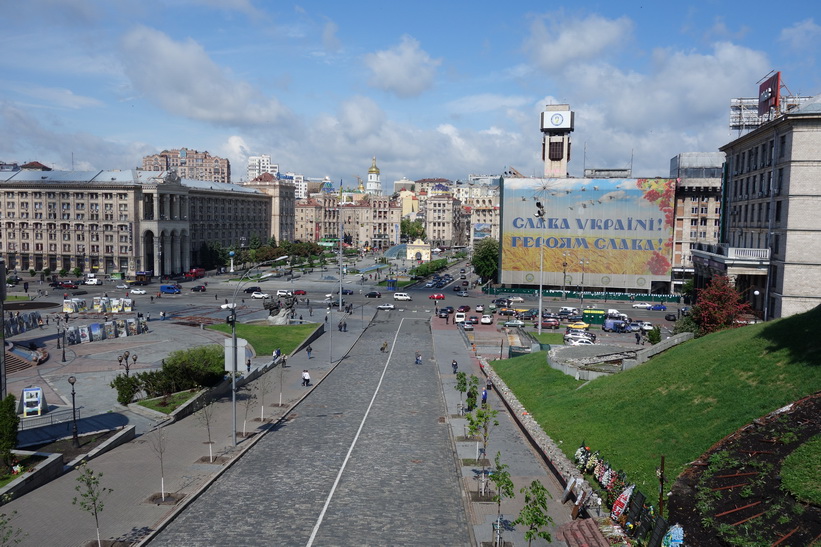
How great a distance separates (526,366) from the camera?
4341 cm

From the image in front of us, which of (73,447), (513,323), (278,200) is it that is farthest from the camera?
(278,200)

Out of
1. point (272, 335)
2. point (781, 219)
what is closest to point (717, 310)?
point (781, 219)

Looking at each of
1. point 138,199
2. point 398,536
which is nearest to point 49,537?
point 398,536

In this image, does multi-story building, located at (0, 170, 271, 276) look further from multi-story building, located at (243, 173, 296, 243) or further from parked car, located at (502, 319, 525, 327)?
parked car, located at (502, 319, 525, 327)

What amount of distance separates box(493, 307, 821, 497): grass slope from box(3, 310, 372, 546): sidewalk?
14.5 meters

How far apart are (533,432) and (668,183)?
81.6 meters

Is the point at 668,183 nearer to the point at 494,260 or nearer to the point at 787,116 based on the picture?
the point at 494,260

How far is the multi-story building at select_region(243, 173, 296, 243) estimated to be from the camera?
169625 millimetres

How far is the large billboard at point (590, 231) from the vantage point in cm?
10262

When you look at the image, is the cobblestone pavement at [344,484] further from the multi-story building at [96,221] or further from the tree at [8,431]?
the multi-story building at [96,221]

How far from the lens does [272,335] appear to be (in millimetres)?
60438

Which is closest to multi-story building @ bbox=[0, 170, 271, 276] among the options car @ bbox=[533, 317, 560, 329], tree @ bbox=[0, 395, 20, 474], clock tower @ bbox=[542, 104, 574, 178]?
clock tower @ bbox=[542, 104, 574, 178]

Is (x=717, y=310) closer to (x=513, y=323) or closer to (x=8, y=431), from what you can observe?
(x=513, y=323)

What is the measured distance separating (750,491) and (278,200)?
16046cm
